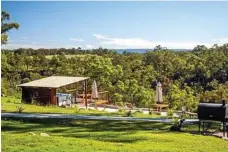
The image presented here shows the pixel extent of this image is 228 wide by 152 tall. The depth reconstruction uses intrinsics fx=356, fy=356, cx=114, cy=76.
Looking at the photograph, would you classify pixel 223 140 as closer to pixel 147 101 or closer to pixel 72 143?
pixel 72 143

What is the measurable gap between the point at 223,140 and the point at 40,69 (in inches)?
1309

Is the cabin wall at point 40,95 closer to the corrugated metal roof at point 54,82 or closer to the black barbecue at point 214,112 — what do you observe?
the corrugated metal roof at point 54,82

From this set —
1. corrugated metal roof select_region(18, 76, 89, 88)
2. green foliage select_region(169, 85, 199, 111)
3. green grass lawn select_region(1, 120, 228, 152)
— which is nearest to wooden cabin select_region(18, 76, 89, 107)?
corrugated metal roof select_region(18, 76, 89, 88)

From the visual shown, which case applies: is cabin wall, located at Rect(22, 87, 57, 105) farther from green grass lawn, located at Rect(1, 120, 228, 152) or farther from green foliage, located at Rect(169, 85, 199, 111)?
green foliage, located at Rect(169, 85, 199, 111)

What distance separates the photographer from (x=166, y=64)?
41.3 m

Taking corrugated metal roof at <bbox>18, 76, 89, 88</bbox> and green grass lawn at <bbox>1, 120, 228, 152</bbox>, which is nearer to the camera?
green grass lawn at <bbox>1, 120, 228, 152</bbox>

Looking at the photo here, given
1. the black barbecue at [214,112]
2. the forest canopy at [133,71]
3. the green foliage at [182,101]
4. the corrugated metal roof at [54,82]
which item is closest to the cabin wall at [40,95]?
the corrugated metal roof at [54,82]

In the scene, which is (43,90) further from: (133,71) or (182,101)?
(133,71)

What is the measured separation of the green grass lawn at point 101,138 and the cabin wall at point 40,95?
6.91 meters

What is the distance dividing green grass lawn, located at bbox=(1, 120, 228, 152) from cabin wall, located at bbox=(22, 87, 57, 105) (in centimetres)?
691

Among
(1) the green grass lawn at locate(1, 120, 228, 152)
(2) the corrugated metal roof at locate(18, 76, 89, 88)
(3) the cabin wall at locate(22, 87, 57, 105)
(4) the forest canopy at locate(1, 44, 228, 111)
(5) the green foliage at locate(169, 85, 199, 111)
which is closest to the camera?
(1) the green grass lawn at locate(1, 120, 228, 152)

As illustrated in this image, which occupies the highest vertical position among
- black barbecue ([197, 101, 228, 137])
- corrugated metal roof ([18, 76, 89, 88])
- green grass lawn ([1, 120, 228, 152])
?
corrugated metal roof ([18, 76, 89, 88])

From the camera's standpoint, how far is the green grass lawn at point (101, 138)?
8517 millimetres

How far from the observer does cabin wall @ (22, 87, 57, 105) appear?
20156mm
